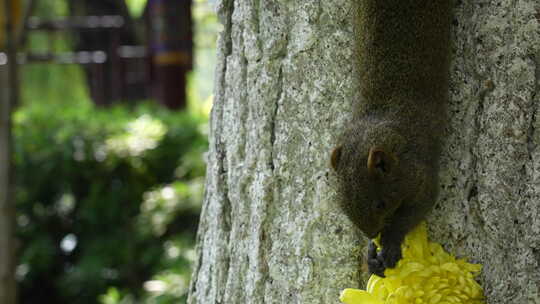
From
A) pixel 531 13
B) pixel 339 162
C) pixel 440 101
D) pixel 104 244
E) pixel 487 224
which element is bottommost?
pixel 104 244

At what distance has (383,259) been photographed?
1.57m

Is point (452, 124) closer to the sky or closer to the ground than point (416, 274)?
closer to the sky

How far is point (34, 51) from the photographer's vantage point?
1046 centimetres

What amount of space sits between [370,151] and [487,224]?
32 cm

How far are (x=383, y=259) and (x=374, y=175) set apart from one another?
0.22m

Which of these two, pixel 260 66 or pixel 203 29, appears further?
pixel 203 29

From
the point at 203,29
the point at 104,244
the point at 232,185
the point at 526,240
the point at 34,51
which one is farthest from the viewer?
the point at 203,29

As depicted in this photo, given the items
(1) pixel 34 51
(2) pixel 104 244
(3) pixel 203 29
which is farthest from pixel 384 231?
(3) pixel 203 29

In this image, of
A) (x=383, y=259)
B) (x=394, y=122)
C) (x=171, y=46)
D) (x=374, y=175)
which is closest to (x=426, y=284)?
(x=383, y=259)

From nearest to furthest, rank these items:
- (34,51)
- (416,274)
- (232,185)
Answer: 1. (416,274)
2. (232,185)
3. (34,51)

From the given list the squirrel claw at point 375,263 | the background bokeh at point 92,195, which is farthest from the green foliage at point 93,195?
the squirrel claw at point 375,263

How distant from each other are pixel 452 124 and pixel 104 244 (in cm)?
404

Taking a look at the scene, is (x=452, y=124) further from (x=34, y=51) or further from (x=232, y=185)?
(x=34, y=51)

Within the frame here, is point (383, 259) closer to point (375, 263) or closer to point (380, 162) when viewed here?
point (375, 263)
